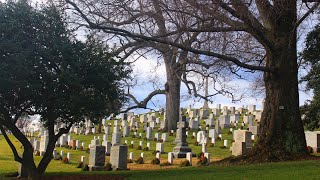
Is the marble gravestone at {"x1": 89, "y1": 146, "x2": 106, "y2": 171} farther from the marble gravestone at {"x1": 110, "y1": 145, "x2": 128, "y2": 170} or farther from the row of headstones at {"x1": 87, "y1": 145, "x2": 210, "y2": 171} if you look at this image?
the marble gravestone at {"x1": 110, "y1": 145, "x2": 128, "y2": 170}

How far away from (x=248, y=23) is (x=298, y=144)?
163 inches

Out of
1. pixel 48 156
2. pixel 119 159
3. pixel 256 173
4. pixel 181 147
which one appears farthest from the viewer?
pixel 181 147

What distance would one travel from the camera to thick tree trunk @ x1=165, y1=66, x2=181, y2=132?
31.5 meters

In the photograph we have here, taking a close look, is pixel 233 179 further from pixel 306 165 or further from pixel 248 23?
pixel 248 23

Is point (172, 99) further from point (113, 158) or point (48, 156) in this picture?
point (48, 156)

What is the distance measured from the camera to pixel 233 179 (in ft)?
34.0

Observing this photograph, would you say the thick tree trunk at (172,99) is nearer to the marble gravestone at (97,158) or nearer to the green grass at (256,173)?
the marble gravestone at (97,158)

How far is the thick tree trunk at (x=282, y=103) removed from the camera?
565 inches

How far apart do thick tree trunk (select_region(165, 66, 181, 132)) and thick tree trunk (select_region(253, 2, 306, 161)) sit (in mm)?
16596

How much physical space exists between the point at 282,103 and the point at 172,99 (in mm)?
17463

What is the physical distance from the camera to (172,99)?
31.9m

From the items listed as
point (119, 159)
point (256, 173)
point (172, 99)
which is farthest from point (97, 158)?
point (172, 99)

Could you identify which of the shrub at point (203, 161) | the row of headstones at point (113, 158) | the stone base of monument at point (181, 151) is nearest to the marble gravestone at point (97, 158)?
the row of headstones at point (113, 158)

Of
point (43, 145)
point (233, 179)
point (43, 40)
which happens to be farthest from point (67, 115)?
point (43, 145)
